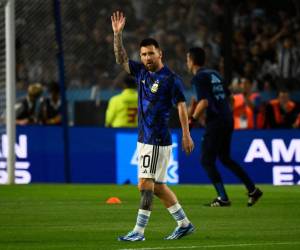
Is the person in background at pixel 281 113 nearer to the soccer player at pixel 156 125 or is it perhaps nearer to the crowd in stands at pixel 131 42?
the crowd in stands at pixel 131 42

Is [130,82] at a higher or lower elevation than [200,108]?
higher

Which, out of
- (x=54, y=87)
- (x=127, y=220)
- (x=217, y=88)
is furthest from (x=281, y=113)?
(x=127, y=220)

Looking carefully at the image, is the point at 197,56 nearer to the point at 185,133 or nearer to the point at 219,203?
the point at 219,203

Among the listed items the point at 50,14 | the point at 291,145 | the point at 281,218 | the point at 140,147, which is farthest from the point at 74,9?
the point at 140,147

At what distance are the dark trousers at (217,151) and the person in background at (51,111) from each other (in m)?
7.57

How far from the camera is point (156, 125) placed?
11875 mm

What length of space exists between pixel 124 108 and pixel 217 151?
230 inches

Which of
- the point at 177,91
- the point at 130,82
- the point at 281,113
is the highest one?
the point at 130,82

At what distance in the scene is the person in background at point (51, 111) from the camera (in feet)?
79.0

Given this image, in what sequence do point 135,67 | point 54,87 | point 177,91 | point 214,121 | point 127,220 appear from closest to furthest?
point 177,91
point 135,67
point 127,220
point 214,121
point 54,87

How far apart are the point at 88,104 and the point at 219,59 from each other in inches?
126

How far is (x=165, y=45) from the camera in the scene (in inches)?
992

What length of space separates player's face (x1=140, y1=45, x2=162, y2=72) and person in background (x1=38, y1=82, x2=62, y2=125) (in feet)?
40.5

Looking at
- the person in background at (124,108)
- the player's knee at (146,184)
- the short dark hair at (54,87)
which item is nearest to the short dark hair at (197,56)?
the player's knee at (146,184)
